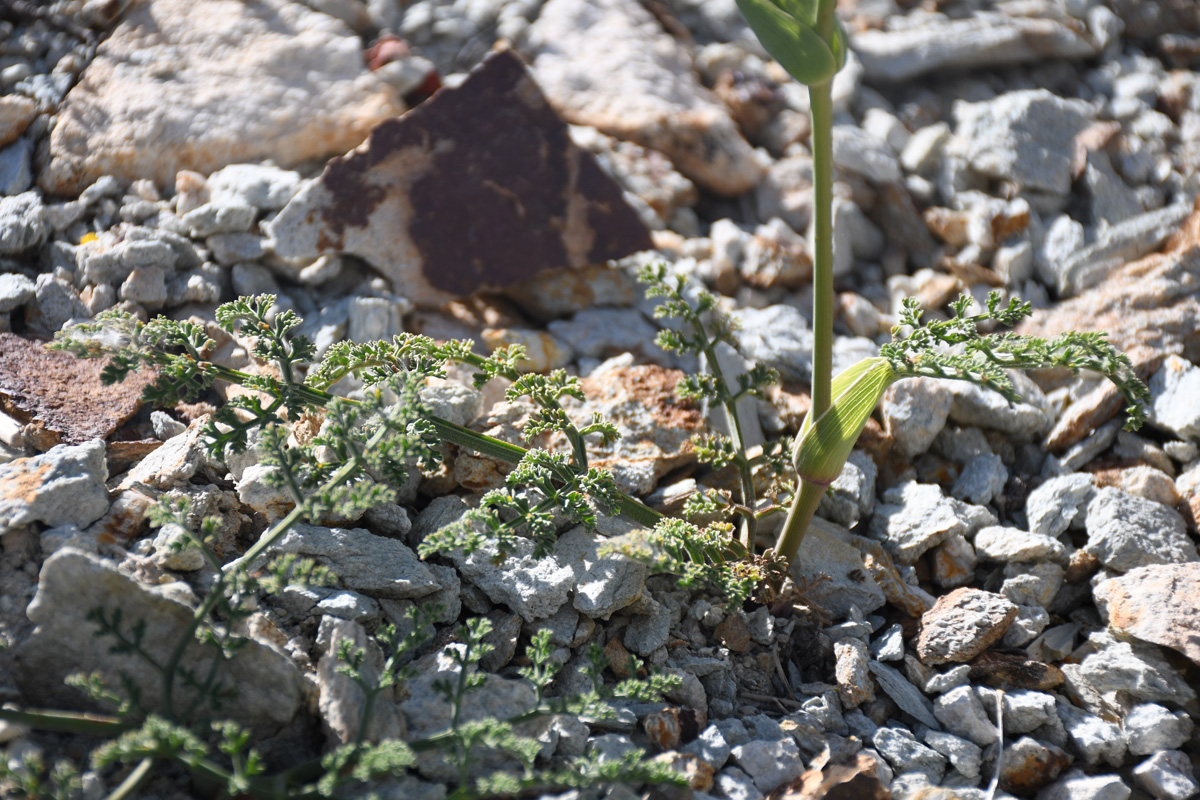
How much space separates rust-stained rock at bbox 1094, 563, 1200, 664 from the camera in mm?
2156

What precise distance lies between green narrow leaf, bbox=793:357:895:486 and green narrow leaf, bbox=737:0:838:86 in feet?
2.36

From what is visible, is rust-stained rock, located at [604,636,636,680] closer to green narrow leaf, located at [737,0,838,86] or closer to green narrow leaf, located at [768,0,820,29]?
green narrow leaf, located at [737,0,838,86]

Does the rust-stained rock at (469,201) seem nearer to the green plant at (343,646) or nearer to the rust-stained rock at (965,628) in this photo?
the green plant at (343,646)

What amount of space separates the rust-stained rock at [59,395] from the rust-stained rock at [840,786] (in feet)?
6.73

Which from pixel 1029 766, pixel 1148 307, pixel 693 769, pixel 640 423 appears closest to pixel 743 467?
pixel 640 423

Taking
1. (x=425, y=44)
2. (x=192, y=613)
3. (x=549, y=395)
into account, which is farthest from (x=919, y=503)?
(x=425, y=44)

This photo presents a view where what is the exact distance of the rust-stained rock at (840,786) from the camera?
1.82 meters

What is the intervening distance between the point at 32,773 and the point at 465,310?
2087 millimetres

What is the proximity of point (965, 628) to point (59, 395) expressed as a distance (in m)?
2.63

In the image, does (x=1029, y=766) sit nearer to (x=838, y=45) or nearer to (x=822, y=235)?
(x=822, y=235)

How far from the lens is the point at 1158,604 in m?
2.22

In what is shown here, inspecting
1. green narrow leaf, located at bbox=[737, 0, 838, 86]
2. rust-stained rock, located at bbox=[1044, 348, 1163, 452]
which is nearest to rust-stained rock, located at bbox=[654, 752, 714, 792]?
green narrow leaf, located at bbox=[737, 0, 838, 86]

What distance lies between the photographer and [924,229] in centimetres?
370

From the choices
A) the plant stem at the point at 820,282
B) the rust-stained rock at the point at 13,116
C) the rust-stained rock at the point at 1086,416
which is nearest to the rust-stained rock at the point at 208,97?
the rust-stained rock at the point at 13,116
